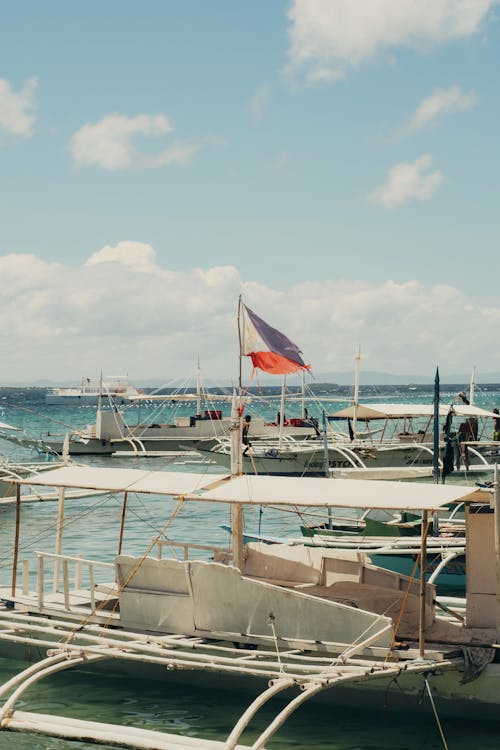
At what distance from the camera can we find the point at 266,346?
1864cm

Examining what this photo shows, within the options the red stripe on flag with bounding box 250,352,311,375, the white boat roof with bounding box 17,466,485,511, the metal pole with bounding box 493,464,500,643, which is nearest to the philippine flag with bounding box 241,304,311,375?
the red stripe on flag with bounding box 250,352,311,375

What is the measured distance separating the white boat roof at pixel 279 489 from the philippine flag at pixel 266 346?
121 inches

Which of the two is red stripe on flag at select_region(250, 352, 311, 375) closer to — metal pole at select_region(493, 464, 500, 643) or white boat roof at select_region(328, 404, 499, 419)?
metal pole at select_region(493, 464, 500, 643)

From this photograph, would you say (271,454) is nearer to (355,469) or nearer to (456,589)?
(355,469)

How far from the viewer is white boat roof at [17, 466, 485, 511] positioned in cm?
1439

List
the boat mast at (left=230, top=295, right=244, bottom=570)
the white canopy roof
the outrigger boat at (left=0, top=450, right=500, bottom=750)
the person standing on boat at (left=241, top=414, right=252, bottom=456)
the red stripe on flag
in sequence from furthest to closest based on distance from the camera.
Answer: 1. the person standing on boat at (left=241, top=414, right=252, bottom=456)
2. the red stripe on flag
3. the boat mast at (left=230, top=295, right=244, bottom=570)
4. the white canopy roof
5. the outrigger boat at (left=0, top=450, right=500, bottom=750)

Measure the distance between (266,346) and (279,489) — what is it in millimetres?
4061

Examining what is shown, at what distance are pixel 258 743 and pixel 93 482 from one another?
21.8 feet

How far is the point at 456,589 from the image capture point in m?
22.8

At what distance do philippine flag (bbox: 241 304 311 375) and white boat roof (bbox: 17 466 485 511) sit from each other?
10.1 feet

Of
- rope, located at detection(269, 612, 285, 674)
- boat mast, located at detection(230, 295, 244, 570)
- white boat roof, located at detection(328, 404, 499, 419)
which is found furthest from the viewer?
white boat roof, located at detection(328, 404, 499, 419)

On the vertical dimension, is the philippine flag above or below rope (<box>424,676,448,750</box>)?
above

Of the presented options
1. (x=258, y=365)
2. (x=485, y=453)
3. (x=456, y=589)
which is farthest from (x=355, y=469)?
(x=258, y=365)

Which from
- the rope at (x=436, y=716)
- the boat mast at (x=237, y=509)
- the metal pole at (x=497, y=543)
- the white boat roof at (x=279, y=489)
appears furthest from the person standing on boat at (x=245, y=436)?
the rope at (x=436, y=716)
